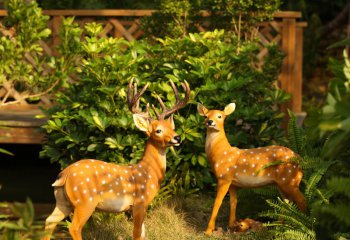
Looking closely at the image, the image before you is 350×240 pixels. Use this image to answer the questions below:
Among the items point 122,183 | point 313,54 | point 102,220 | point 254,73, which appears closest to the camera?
point 122,183

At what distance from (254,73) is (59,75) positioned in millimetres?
2398

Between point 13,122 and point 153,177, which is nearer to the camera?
point 153,177

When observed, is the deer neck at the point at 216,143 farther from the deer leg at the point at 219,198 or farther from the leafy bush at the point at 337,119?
the leafy bush at the point at 337,119

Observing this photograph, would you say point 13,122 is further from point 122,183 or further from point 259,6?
point 122,183

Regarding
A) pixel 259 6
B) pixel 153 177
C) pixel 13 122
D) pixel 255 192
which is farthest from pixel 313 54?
pixel 153 177

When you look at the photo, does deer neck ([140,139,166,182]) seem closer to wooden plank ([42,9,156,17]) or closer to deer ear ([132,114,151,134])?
deer ear ([132,114,151,134])

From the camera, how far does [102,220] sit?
29.1 feet

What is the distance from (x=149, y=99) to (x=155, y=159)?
248cm

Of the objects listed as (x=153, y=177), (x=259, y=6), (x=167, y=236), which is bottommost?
(x=167, y=236)

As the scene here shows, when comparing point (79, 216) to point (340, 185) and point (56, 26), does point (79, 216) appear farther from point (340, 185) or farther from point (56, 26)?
point (56, 26)

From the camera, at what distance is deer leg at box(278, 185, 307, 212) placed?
26.3 feet

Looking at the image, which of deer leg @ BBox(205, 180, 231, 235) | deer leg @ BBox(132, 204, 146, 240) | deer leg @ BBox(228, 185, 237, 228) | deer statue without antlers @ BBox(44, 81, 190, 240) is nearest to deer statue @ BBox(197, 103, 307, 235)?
deer leg @ BBox(205, 180, 231, 235)

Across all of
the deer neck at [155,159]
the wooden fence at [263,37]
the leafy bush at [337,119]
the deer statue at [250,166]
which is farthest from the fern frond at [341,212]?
the wooden fence at [263,37]

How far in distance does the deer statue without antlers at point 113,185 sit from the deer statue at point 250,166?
72cm
